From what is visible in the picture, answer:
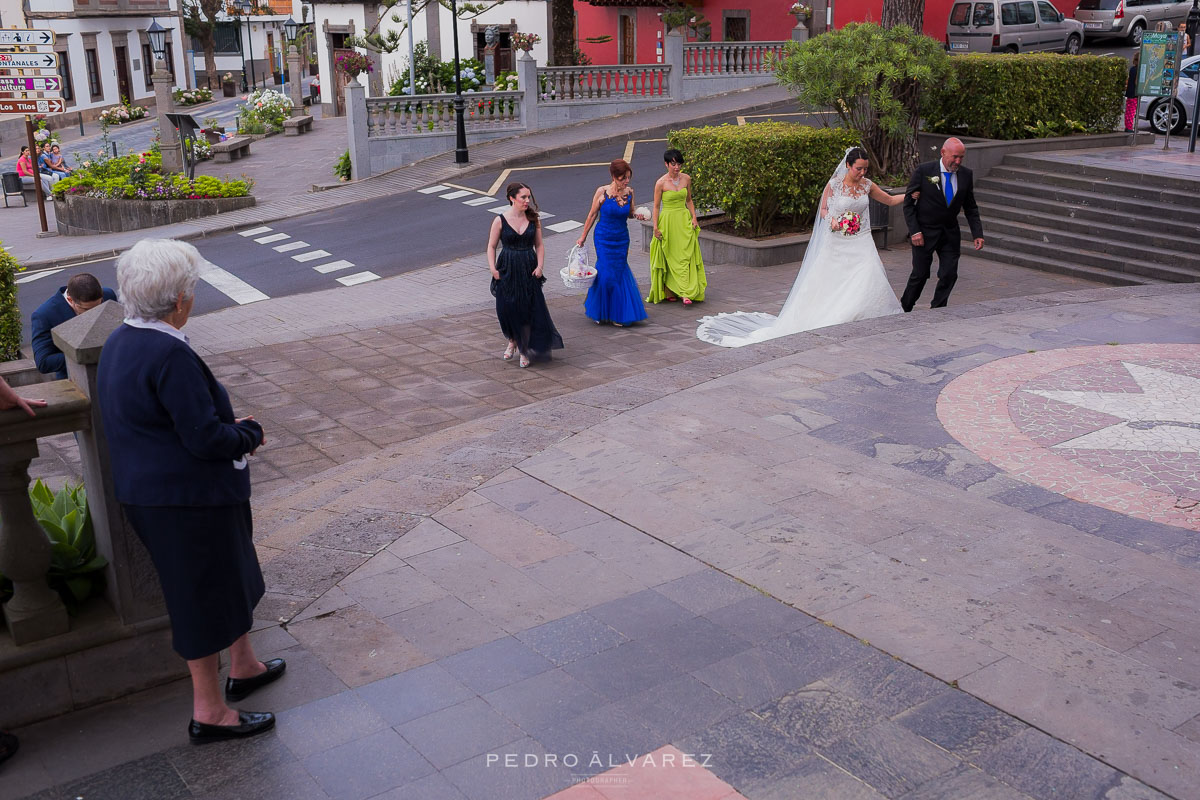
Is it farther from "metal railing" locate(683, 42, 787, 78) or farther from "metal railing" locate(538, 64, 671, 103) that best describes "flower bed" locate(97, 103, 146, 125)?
"metal railing" locate(683, 42, 787, 78)

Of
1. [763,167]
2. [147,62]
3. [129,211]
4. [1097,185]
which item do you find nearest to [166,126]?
[129,211]

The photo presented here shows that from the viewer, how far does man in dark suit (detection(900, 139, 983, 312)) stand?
34.8 ft

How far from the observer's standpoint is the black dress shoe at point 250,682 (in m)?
4.40

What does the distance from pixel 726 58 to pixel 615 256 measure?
20.5m

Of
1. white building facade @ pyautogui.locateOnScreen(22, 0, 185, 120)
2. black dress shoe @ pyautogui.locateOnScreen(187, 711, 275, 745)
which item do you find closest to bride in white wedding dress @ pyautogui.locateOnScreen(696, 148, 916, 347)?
black dress shoe @ pyautogui.locateOnScreen(187, 711, 275, 745)

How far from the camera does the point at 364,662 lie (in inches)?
184

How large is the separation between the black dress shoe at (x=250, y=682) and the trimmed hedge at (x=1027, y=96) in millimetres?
14257

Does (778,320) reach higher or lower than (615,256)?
lower

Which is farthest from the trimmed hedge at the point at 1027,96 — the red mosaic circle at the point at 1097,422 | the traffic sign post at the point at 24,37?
the traffic sign post at the point at 24,37

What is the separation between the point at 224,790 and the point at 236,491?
106 centimetres

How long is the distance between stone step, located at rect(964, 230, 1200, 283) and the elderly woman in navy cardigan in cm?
1175

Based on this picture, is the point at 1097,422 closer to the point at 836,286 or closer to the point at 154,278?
the point at 836,286

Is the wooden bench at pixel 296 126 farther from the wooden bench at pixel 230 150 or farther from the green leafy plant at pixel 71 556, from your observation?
the green leafy plant at pixel 71 556

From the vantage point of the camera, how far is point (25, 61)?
2264 cm
